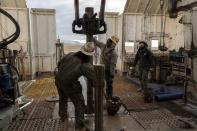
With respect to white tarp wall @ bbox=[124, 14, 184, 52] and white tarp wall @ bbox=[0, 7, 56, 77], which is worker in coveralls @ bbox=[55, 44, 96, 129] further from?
white tarp wall @ bbox=[124, 14, 184, 52]

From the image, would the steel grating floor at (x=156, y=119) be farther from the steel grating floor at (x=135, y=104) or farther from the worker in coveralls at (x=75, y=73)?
the worker in coveralls at (x=75, y=73)

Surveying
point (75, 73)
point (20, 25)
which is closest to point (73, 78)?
point (75, 73)

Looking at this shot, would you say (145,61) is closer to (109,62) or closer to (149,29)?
(109,62)

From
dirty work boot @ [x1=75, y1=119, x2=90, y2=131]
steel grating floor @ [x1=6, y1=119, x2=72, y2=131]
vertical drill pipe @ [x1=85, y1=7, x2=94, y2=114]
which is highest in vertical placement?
vertical drill pipe @ [x1=85, y1=7, x2=94, y2=114]

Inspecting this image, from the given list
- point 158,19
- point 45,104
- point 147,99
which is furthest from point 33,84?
point 158,19

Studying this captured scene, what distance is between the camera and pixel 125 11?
12.7m

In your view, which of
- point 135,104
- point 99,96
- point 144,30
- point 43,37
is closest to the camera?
point 99,96

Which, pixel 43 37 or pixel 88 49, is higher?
pixel 43 37

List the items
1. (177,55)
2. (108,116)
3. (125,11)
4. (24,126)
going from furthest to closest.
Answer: (125,11) < (177,55) < (108,116) < (24,126)

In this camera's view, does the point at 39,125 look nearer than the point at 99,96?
No

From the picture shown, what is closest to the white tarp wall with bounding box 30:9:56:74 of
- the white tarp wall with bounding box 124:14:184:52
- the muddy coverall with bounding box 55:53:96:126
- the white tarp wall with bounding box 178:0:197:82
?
the white tarp wall with bounding box 124:14:184:52

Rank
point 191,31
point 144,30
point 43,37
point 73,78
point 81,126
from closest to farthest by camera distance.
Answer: point 73,78
point 81,126
point 191,31
point 144,30
point 43,37

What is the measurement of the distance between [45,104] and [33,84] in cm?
355

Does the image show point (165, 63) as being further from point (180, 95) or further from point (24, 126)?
point (24, 126)
